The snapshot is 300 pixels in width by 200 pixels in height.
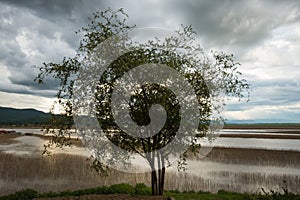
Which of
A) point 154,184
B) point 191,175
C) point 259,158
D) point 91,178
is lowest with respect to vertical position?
point 91,178

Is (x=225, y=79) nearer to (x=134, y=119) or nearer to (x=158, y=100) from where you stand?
(x=158, y=100)

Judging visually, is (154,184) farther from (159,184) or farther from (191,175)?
(191,175)

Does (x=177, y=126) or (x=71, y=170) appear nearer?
(x=177, y=126)

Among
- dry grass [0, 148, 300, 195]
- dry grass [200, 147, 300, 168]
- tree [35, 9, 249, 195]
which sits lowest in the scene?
dry grass [0, 148, 300, 195]

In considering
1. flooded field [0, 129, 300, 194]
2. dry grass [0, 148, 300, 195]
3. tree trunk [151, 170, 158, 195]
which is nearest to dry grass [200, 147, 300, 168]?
flooded field [0, 129, 300, 194]

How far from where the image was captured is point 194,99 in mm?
13648

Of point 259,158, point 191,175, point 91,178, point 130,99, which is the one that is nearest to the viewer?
point 130,99

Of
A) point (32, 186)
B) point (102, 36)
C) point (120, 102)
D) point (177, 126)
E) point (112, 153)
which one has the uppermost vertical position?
point (102, 36)

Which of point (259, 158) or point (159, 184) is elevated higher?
point (159, 184)

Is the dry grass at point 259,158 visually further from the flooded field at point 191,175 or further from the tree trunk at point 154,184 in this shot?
the tree trunk at point 154,184

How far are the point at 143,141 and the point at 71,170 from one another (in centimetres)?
1557

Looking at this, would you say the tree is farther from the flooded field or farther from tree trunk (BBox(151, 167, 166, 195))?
the flooded field

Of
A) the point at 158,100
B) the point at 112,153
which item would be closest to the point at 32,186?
the point at 112,153

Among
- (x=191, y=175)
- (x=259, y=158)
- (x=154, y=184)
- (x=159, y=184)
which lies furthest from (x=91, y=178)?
(x=259, y=158)
